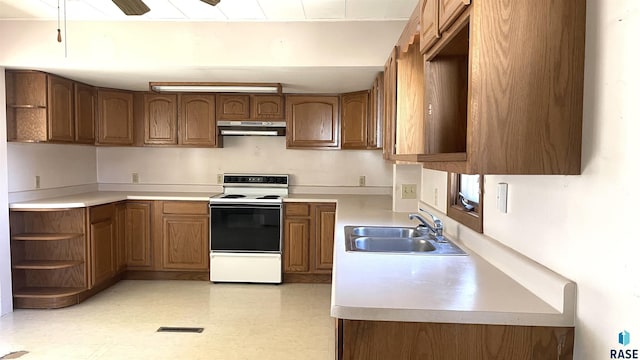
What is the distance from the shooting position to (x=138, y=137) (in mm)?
4523

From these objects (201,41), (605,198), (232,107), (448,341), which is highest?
(201,41)

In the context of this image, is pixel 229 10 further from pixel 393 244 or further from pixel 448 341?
pixel 448 341

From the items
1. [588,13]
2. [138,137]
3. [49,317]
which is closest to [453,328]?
[588,13]

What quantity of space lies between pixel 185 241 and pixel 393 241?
266 centimetres

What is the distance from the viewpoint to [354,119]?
4.36 m

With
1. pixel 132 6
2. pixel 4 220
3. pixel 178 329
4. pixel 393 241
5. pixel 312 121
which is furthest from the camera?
pixel 312 121

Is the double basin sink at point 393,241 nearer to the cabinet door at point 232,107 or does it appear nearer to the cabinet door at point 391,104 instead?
the cabinet door at point 391,104

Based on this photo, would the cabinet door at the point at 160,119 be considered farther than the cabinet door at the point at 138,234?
Yes

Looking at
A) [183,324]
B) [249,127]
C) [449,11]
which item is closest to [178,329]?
[183,324]

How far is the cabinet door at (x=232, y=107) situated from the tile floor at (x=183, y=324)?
1.76 metres

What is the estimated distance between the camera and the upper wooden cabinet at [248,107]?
4414 mm

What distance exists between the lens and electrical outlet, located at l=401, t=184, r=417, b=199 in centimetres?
341

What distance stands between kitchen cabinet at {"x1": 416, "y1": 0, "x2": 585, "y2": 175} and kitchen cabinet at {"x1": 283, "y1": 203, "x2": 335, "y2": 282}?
126 inches

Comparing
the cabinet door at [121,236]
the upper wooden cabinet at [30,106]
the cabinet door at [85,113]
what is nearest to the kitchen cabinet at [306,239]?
the cabinet door at [121,236]
